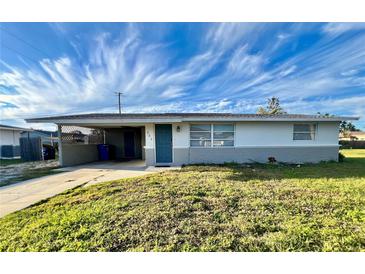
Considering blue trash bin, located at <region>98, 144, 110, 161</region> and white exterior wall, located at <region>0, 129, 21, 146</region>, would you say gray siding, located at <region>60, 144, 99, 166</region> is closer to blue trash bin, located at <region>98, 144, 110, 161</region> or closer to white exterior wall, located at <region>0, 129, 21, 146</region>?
blue trash bin, located at <region>98, 144, 110, 161</region>

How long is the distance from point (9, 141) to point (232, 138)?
23.3 meters

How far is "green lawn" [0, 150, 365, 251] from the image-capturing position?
2.46m

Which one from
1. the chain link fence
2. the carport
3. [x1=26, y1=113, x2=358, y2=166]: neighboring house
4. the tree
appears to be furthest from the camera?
the tree

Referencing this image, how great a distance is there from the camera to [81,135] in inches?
470

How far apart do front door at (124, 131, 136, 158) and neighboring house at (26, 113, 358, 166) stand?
4.51 meters

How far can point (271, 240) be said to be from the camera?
2.51 metres

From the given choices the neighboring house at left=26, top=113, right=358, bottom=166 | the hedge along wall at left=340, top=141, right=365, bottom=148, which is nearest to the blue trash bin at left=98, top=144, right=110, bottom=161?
the neighboring house at left=26, top=113, right=358, bottom=166

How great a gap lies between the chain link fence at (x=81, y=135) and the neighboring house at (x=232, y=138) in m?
0.21

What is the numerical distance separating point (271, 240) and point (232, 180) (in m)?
3.44

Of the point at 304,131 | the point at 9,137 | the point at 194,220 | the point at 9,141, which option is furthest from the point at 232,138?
the point at 9,137

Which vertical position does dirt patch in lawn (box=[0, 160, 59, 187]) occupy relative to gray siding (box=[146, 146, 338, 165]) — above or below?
below

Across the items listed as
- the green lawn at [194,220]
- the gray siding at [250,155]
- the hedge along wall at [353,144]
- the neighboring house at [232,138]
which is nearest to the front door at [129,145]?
the neighboring house at [232,138]
